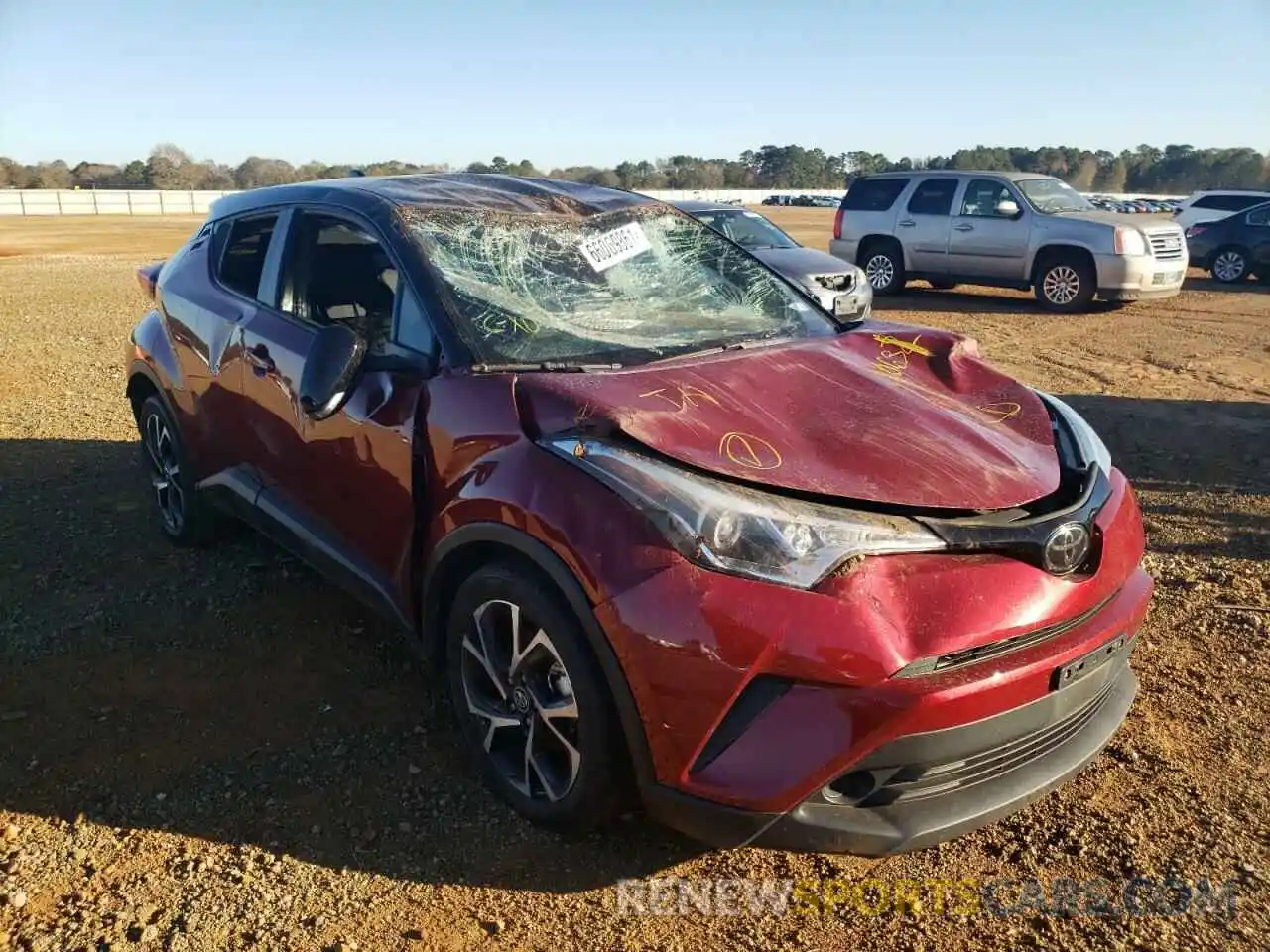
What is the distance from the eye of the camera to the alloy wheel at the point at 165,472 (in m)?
4.67

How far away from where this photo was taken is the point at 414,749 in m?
3.16

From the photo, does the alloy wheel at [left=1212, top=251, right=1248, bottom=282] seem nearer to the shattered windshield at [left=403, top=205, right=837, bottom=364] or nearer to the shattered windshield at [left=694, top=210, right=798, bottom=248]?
the shattered windshield at [left=694, top=210, right=798, bottom=248]

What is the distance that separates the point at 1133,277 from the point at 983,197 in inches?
91.6

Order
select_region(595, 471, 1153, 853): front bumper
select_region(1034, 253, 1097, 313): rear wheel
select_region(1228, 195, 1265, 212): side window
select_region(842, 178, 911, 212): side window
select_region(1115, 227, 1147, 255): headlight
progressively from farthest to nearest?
select_region(1228, 195, 1265, 212): side window → select_region(842, 178, 911, 212): side window → select_region(1034, 253, 1097, 313): rear wheel → select_region(1115, 227, 1147, 255): headlight → select_region(595, 471, 1153, 853): front bumper

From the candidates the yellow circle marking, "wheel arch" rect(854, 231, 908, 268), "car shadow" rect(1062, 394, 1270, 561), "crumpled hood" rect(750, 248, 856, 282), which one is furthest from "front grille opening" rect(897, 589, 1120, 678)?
"wheel arch" rect(854, 231, 908, 268)

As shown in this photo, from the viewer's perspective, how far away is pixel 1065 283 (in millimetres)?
12742

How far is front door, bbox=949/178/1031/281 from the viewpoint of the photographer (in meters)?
13.0

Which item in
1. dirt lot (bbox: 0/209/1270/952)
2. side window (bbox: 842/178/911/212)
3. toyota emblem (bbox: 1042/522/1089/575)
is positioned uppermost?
side window (bbox: 842/178/911/212)

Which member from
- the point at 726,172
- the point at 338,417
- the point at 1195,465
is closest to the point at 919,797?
the point at 338,417

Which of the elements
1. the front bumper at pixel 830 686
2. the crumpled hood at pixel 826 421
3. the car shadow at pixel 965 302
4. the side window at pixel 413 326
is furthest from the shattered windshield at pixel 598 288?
the car shadow at pixel 965 302

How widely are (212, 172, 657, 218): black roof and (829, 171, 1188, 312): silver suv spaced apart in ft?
33.4

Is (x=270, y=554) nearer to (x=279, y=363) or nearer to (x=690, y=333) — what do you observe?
(x=279, y=363)

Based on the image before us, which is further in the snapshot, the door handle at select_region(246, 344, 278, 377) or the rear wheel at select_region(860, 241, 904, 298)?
the rear wheel at select_region(860, 241, 904, 298)

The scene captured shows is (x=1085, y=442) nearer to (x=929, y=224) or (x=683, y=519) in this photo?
(x=683, y=519)
